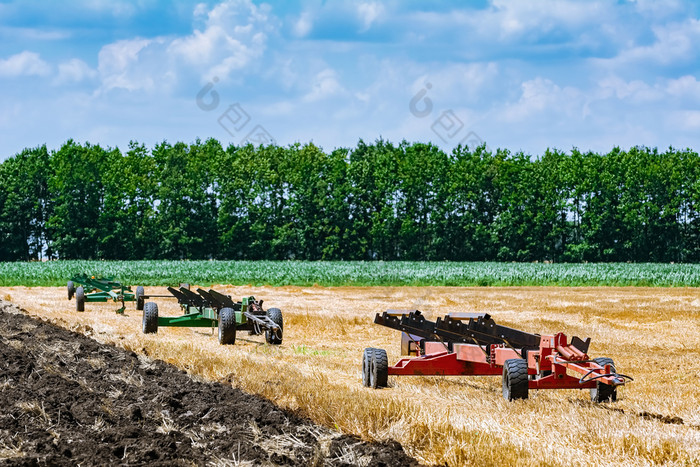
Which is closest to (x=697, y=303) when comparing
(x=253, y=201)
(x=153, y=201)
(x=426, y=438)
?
(x=426, y=438)

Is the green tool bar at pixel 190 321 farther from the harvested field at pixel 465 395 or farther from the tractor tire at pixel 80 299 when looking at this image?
the tractor tire at pixel 80 299

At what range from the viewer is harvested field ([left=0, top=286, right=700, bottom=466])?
6508 mm

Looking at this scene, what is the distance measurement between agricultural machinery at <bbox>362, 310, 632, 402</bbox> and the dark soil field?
85.4 inches

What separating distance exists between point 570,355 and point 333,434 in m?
3.23

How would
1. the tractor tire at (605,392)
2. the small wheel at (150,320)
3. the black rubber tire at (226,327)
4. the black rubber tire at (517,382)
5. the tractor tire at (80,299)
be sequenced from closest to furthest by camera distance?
the black rubber tire at (517,382) → the tractor tire at (605,392) → the black rubber tire at (226,327) → the small wheel at (150,320) → the tractor tire at (80,299)

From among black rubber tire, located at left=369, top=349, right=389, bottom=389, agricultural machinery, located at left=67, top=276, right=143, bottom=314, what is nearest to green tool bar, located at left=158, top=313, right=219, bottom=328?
agricultural machinery, located at left=67, top=276, right=143, bottom=314

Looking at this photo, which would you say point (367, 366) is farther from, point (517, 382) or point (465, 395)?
point (517, 382)

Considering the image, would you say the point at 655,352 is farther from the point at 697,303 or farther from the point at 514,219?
the point at 514,219

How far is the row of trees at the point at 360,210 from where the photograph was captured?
79.4 meters

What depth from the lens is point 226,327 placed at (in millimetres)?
14555

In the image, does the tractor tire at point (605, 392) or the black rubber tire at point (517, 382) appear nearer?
the black rubber tire at point (517, 382)

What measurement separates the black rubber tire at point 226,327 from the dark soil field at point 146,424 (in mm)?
3440

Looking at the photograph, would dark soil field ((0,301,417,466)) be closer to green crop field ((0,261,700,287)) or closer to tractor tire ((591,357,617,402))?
tractor tire ((591,357,617,402))

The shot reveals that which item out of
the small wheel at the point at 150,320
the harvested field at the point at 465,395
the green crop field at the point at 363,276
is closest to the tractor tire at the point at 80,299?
the harvested field at the point at 465,395
